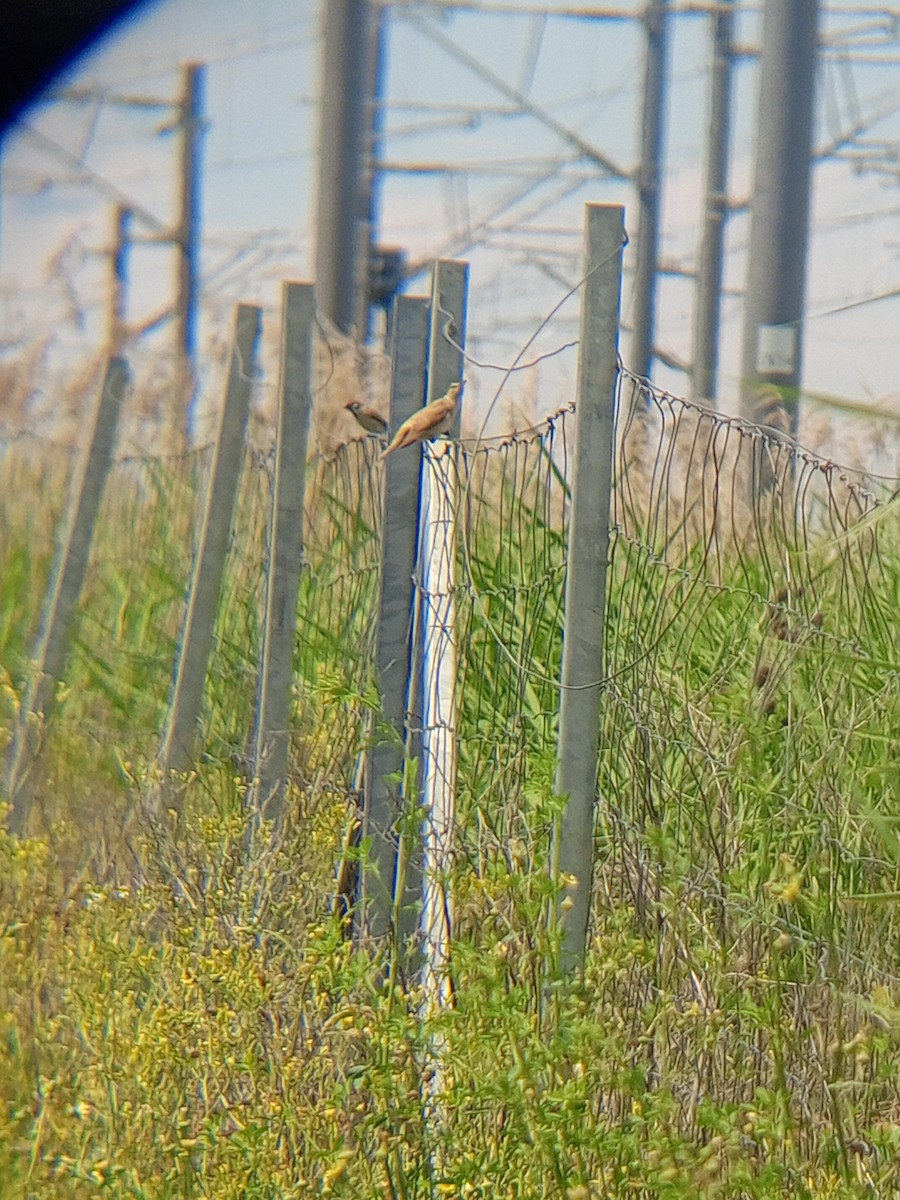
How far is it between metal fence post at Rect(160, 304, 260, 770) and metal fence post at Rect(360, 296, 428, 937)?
124 centimetres

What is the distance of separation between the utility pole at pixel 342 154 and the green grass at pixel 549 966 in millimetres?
6484

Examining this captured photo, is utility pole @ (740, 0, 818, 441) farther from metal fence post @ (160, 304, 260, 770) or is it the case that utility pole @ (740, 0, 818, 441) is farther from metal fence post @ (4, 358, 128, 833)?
metal fence post @ (160, 304, 260, 770)

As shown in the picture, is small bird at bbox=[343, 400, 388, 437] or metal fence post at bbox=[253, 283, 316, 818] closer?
metal fence post at bbox=[253, 283, 316, 818]

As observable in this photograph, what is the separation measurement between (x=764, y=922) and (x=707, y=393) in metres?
8.74

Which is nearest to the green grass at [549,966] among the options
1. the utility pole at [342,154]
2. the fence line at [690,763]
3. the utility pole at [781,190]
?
the fence line at [690,763]

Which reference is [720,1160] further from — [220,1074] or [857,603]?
[857,603]

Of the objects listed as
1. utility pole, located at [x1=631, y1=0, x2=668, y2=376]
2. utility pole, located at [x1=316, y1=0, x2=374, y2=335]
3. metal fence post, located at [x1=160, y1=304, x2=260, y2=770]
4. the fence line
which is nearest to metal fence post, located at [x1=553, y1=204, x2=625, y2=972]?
the fence line

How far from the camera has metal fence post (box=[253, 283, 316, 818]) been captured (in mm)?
4164

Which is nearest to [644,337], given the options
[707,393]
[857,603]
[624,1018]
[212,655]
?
[707,393]

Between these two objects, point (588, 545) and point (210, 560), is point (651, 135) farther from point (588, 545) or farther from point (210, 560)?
point (588, 545)

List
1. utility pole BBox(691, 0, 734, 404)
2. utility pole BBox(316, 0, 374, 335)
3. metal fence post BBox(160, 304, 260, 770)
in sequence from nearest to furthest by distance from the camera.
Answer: metal fence post BBox(160, 304, 260, 770) < utility pole BBox(316, 0, 374, 335) < utility pole BBox(691, 0, 734, 404)

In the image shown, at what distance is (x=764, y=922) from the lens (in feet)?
9.07

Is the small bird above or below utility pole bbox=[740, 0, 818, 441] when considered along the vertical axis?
below

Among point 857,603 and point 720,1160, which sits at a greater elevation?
point 857,603
